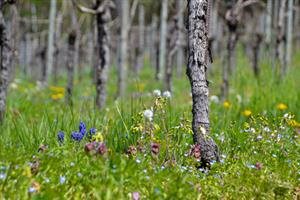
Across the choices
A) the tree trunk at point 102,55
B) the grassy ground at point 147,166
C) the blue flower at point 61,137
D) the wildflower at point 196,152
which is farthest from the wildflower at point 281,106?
the blue flower at point 61,137

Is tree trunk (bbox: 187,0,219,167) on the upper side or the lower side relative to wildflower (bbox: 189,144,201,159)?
upper

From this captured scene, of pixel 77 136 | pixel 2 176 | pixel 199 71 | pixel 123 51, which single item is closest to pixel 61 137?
pixel 77 136

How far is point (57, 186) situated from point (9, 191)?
0.31 meters

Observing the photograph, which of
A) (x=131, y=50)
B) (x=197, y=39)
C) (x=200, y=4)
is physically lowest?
(x=131, y=50)

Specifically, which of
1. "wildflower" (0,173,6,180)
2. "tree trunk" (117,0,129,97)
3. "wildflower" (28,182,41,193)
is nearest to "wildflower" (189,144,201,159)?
"wildflower" (28,182,41,193)

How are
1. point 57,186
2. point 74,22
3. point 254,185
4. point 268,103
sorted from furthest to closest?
1. point 74,22
2. point 268,103
3. point 254,185
4. point 57,186

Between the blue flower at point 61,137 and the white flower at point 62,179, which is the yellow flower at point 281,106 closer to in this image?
the blue flower at point 61,137

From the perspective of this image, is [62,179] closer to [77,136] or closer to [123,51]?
[77,136]

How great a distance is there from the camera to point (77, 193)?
3232 millimetres

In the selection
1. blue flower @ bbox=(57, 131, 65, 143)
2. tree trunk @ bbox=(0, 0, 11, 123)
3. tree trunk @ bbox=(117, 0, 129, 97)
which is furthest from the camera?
tree trunk @ bbox=(117, 0, 129, 97)

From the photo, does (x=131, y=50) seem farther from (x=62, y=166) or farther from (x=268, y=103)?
(x=62, y=166)

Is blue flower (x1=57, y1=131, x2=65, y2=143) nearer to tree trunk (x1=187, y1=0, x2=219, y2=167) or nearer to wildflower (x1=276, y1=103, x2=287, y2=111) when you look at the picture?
tree trunk (x1=187, y1=0, x2=219, y2=167)

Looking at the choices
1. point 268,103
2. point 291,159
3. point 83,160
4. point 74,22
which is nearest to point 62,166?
point 83,160

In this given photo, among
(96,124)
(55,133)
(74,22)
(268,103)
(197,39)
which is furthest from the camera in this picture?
(74,22)
